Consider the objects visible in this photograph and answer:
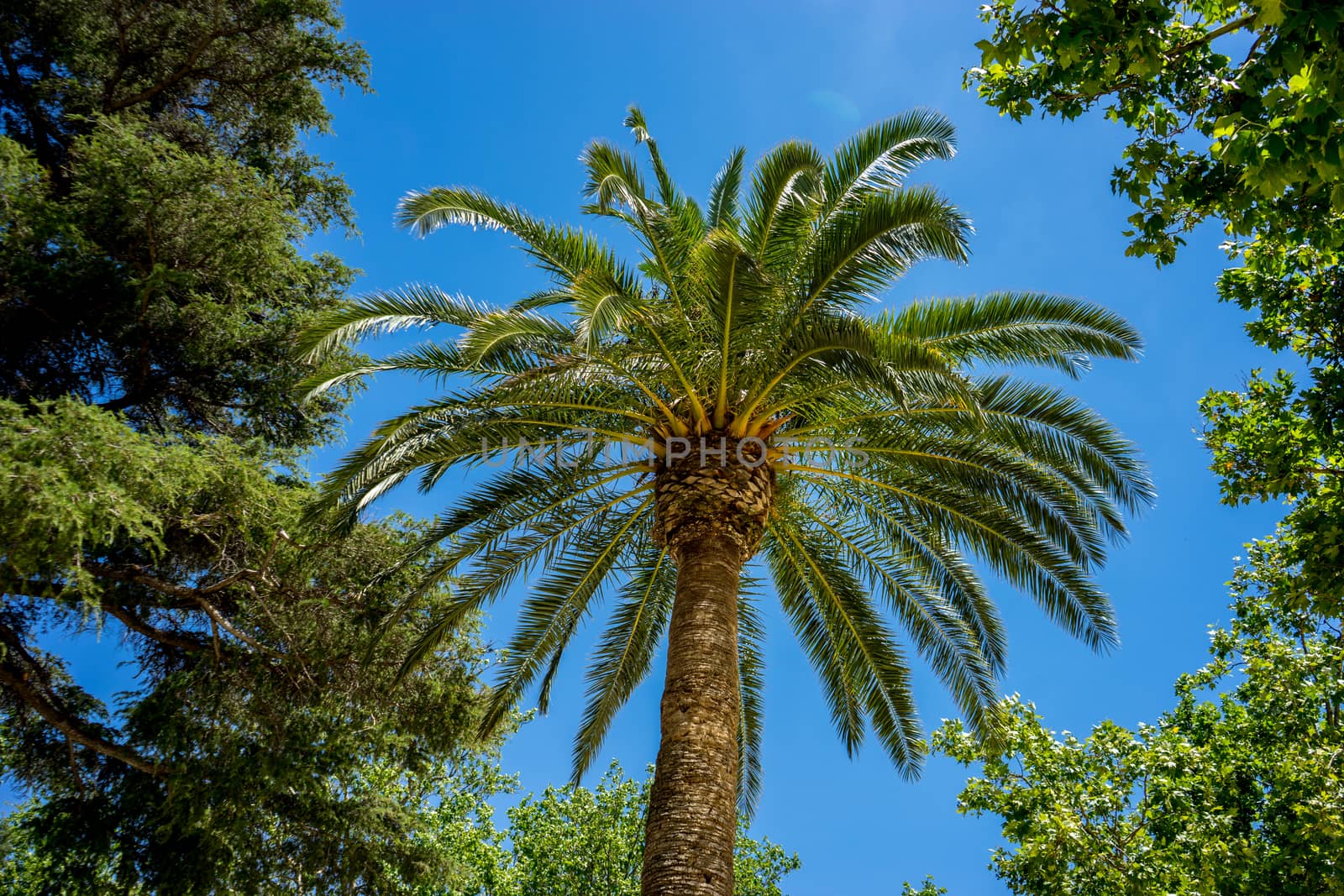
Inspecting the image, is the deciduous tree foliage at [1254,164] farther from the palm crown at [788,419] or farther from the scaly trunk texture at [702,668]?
the scaly trunk texture at [702,668]

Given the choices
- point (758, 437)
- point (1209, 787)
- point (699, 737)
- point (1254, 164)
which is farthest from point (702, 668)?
point (1209, 787)

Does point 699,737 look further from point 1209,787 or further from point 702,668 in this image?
point 1209,787

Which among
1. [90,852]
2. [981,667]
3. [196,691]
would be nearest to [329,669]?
[196,691]

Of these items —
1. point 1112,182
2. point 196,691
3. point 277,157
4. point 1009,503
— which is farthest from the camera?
point 277,157

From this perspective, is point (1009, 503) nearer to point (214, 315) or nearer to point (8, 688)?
point (214, 315)

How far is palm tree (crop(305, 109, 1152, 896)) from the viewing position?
8.60m

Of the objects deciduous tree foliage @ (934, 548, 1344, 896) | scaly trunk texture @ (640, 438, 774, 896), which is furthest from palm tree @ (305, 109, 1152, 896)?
deciduous tree foliage @ (934, 548, 1344, 896)

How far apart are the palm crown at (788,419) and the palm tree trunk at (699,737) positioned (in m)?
0.54

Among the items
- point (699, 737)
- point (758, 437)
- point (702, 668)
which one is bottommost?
point (699, 737)

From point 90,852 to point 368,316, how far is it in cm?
871

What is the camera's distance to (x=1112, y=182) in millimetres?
7227

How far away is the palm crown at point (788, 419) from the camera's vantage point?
8.98 meters

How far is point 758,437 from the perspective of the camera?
33.7ft

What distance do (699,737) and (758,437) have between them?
352cm
